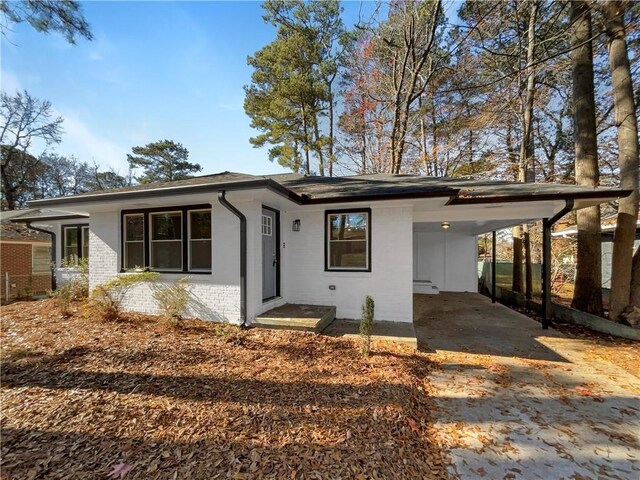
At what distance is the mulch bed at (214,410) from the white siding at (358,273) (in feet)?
4.41

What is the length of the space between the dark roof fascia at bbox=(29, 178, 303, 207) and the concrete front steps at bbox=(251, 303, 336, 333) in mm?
2344

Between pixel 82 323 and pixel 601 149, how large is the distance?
1699cm

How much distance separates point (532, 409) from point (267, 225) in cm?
527

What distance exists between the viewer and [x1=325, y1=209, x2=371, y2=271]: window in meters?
6.07

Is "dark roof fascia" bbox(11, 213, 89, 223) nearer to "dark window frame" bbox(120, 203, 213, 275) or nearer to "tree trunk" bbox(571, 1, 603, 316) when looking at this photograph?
"dark window frame" bbox(120, 203, 213, 275)

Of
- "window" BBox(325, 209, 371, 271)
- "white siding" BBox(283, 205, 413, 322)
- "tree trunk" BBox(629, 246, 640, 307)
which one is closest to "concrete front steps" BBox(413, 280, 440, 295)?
"tree trunk" BBox(629, 246, 640, 307)

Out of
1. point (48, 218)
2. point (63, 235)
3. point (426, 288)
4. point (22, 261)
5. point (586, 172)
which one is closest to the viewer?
point (586, 172)

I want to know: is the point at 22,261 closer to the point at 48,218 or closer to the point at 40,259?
the point at 40,259

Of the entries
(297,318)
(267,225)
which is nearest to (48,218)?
(267,225)

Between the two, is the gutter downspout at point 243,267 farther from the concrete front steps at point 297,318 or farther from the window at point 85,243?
the window at point 85,243

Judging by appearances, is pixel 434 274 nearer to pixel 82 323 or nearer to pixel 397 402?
pixel 397 402

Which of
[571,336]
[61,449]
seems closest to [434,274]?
[571,336]

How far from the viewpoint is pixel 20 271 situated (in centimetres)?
1266

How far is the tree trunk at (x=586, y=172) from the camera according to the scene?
6.63 meters
